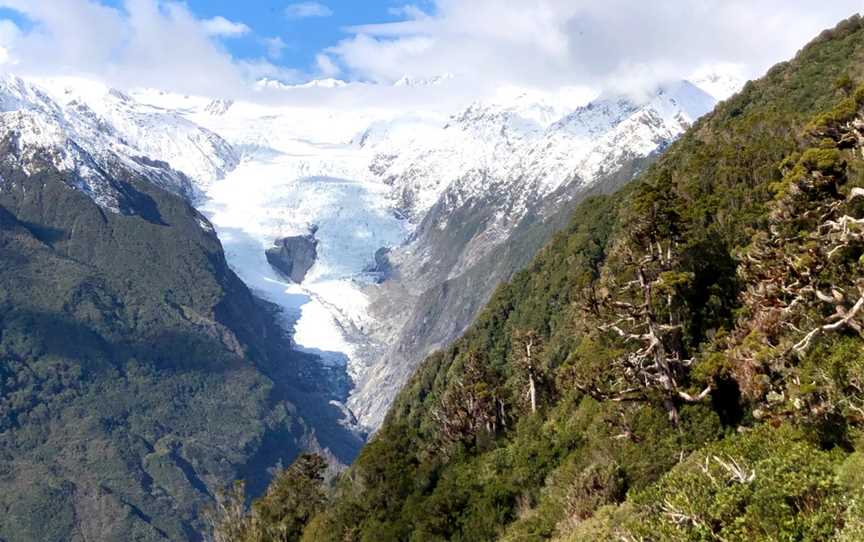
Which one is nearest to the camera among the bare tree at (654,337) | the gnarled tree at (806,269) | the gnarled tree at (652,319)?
the gnarled tree at (806,269)

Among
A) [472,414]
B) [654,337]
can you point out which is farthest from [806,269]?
[472,414]

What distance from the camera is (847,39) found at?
4737 inches

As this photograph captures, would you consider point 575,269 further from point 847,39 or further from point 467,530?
point 467,530

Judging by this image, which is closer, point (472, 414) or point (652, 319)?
point (652, 319)

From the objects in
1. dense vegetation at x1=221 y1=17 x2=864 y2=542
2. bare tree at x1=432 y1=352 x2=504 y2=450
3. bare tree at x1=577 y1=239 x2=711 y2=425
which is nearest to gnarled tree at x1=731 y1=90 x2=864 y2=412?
dense vegetation at x1=221 y1=17 x2=864 y2=542

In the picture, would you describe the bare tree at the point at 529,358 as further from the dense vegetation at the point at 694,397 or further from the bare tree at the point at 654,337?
the bare tree at the point at 654,337

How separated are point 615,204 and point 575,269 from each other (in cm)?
1566

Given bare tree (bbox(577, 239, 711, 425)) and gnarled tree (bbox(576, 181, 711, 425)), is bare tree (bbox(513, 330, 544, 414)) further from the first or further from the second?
bare tree (bbox(577, 239, 711, 425))

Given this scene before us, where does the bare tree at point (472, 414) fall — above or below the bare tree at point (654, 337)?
below

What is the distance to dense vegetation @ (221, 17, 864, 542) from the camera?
29016 millimetres

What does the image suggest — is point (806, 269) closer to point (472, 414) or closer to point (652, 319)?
point (652, 319)

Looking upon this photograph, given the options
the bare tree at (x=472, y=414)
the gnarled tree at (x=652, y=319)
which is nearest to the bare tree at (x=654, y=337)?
the gnarled tree at (x=652, y=319)

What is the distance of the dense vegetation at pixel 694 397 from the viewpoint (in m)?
29.0

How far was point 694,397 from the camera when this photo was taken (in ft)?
149
